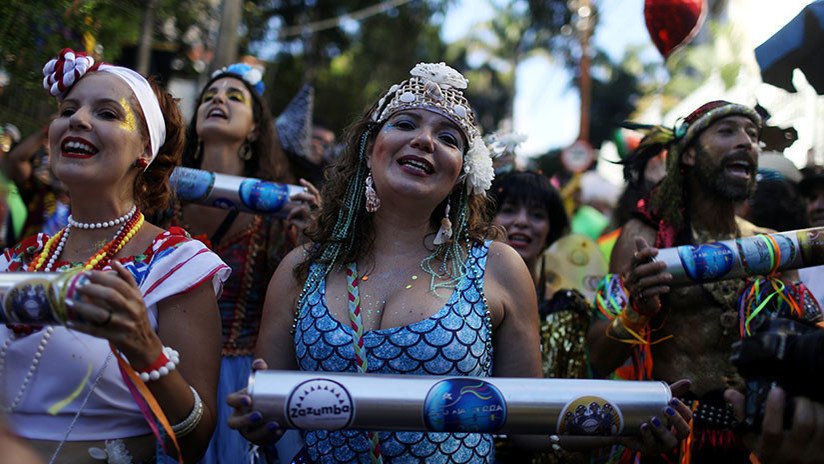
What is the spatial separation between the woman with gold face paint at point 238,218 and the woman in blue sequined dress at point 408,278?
922 mm

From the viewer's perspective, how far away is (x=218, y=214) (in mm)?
4145

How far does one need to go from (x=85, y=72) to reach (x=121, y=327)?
1054 mm

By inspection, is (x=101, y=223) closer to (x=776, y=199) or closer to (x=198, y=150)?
Result: (x=198, y=150)

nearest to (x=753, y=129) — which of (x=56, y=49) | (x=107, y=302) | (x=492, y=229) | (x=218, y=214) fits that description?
(x=492, y=229)

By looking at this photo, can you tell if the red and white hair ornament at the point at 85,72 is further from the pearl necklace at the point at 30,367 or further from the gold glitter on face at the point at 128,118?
the pearl necklace at the point at 30,367

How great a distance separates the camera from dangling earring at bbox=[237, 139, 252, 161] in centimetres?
437

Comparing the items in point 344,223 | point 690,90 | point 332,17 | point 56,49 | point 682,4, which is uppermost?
point 690,90

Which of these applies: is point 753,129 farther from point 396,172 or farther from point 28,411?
point 28,411

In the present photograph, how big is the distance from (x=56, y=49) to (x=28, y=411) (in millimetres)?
2170

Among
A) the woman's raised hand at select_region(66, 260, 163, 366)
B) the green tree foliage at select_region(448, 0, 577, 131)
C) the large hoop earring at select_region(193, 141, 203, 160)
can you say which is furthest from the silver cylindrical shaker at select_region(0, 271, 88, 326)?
the green tree foliage at select_region(448, 0, 577, 131)

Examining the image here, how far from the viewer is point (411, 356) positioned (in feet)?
8.09

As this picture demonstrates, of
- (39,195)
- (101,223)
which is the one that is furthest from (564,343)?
(39,195)

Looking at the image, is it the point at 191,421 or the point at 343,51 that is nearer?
the point at 191,421

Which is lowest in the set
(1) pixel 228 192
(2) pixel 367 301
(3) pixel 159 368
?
(3) pixel 159 368
